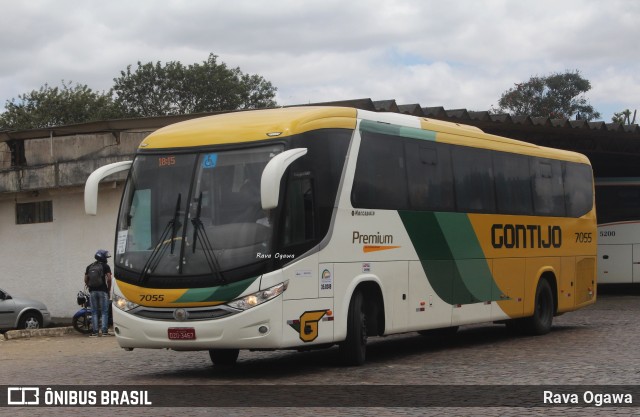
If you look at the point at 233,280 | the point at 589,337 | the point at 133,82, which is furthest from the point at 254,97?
the point at 233,280

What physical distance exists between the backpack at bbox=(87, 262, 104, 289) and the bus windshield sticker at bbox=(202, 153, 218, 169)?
10358 millimetres

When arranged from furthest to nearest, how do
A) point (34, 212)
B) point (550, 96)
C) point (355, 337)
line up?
1. point (550, 96)
2. point (34, 212)
3. point (355, 337)

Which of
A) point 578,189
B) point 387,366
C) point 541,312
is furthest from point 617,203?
point 387,366

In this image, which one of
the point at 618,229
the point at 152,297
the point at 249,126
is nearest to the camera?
the point at 152,297

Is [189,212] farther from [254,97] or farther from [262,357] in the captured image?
[254,97]

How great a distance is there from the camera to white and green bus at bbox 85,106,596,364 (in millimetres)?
13000

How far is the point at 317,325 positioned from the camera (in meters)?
13.6

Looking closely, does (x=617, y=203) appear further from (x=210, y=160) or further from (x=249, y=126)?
(x=210, y=160)

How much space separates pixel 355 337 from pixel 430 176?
332 cm

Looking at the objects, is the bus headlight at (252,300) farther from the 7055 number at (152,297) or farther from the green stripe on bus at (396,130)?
the green stripe on bus at (396,130)

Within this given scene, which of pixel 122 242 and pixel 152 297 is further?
pixel 122 242

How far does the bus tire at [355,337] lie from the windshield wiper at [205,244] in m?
2.10

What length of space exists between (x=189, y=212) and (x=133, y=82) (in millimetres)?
70394

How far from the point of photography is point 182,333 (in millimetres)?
13039
